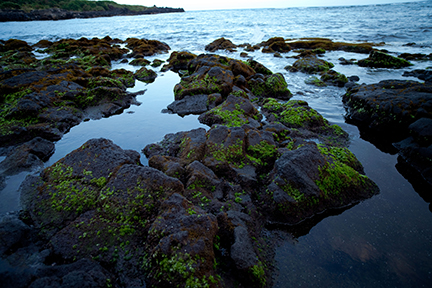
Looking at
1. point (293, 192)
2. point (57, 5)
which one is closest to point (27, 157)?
point (293, 192)

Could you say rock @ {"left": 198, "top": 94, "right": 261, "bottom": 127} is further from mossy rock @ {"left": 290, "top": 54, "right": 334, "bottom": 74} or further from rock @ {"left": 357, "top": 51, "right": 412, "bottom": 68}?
rock @ {"left": 357, "top": 51, "right": 412, "bottom": 68}

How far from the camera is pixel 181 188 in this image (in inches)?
209

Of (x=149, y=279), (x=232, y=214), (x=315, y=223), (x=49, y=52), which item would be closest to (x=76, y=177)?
(x=149, y=279)

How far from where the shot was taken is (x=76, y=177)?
5.66 meters

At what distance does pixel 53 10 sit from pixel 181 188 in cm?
12550

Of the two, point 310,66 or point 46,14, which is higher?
point 46,14

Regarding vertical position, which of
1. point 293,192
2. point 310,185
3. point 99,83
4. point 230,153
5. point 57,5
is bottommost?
point 293,192

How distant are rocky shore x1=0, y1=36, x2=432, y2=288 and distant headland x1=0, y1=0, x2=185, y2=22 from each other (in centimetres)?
10058

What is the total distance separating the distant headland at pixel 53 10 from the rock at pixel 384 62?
361 feet

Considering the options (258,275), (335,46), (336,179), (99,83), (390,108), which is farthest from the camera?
(335,46)

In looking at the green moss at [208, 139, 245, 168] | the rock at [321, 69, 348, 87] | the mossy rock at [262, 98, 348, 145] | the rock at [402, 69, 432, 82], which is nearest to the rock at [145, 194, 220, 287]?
the green moss at [208, 139, 245, 168]

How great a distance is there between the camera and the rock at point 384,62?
66.0 ft

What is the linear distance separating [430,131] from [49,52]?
37949 millimetres

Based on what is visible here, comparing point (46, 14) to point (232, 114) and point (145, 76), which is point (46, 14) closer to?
point (145, 76)
